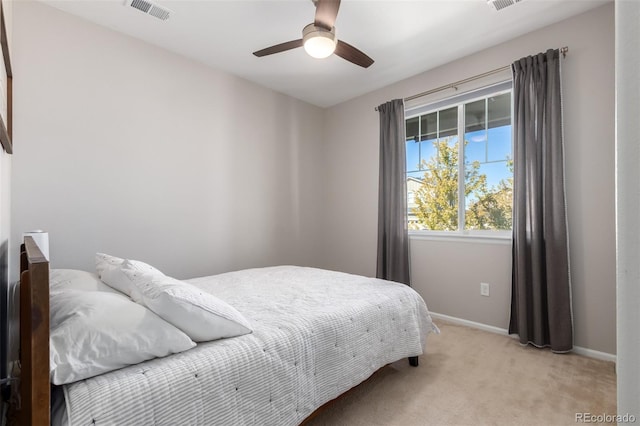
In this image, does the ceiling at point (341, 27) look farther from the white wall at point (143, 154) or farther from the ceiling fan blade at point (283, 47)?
the ceiling fan blade at point (283, 47)

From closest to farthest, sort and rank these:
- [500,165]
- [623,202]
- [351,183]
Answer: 1. [623,202]
2. [500,165]
3. [351,183]

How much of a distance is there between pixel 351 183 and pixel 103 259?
2.93m

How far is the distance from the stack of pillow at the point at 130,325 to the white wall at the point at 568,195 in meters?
2.52

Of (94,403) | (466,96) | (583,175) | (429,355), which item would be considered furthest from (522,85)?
(94,403)

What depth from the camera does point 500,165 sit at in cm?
305

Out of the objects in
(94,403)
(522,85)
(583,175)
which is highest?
(522,85)

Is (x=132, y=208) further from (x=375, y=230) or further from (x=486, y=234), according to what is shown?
(x=486, y=234)

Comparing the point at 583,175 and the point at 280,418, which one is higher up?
the point at 583,175

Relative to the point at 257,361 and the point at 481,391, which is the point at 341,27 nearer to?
the point at 257,361

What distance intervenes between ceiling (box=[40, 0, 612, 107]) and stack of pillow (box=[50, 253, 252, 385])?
2139 millimetres

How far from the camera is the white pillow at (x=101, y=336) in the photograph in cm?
95

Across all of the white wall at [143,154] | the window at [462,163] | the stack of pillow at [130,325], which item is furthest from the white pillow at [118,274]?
the window at [462,163]

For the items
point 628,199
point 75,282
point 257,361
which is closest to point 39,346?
point 257,361

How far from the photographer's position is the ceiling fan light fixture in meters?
2.03
